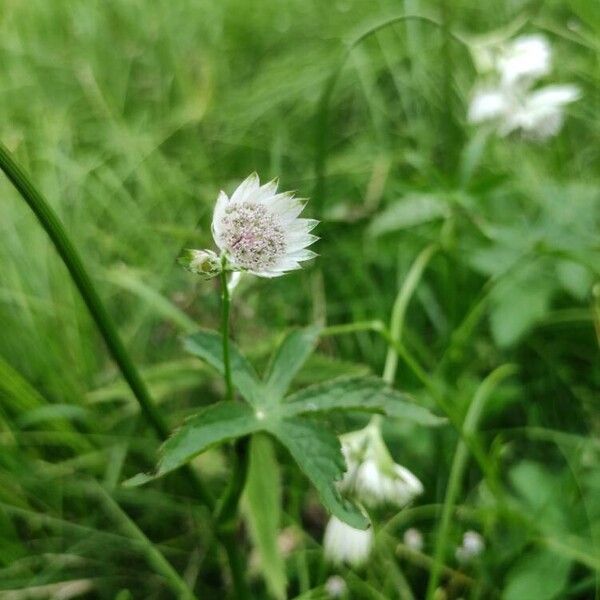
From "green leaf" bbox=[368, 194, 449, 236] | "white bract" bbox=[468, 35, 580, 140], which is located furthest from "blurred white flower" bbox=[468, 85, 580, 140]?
"green leaf" bbox=[368, 194, 449, 236]

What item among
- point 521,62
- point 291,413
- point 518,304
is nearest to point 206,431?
point 291,413

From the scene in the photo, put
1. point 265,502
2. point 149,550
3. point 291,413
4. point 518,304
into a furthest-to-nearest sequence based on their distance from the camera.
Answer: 1. point 518,304
2. point 149,550
3. point 265,502
4. point 291,413

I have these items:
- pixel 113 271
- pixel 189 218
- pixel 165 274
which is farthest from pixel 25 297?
pixel 189 218

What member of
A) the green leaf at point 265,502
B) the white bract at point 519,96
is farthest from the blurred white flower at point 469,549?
the white bract at point 519,96

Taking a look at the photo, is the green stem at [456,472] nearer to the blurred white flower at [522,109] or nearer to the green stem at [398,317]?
the green stem at [398,317]

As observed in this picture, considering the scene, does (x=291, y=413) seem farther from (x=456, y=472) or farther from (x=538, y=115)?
(x=538, y=115)

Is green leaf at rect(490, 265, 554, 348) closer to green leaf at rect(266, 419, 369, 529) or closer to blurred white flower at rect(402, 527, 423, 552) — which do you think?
blurred white flower at rect(402, 527, 423, 552)

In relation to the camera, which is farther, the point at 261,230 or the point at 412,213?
the point at 412,213
